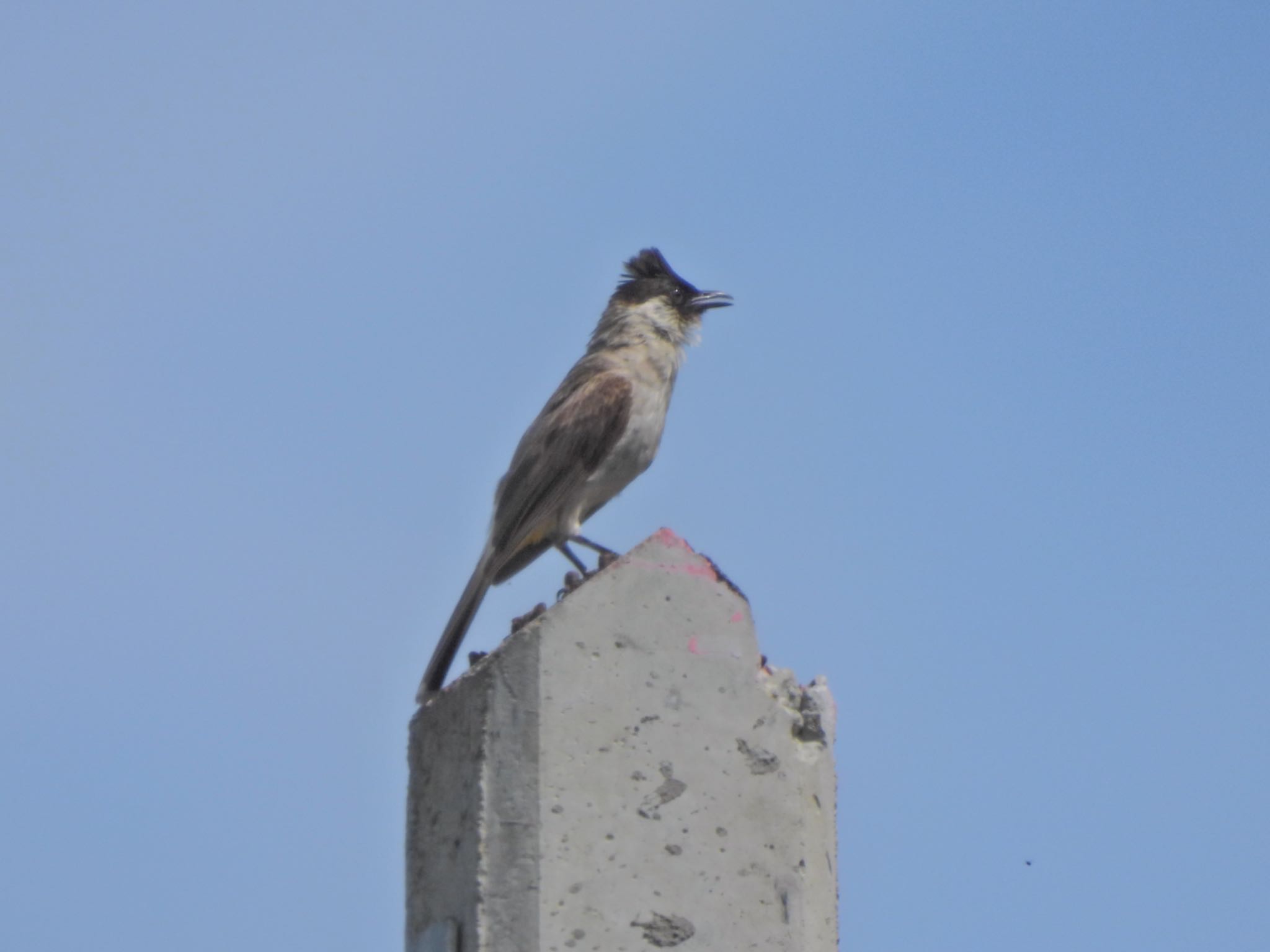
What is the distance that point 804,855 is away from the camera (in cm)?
394

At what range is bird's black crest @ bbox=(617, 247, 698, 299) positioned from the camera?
29.0 feet

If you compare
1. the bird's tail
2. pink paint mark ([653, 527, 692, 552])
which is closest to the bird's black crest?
the bird's tail

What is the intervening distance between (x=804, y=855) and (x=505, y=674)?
78 centimetres

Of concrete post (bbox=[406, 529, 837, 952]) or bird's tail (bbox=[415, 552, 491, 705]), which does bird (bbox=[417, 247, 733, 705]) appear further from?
concrete post (bbox=[406, 529, 837, 952])

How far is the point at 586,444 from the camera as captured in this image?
24.0 feet

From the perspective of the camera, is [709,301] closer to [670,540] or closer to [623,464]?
[623,464]

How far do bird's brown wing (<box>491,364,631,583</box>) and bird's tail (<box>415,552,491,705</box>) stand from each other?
309 millimetres

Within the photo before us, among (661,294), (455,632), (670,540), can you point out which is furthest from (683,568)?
(661,294)

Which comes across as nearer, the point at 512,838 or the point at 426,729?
the point at 512,838

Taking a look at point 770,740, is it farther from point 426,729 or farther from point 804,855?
point 426,729

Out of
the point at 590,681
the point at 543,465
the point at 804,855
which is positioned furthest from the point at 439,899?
the point at 543,465

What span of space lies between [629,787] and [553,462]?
136 inches

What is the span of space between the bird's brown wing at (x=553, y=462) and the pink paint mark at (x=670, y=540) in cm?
261

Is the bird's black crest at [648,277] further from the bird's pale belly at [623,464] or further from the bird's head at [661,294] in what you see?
the bird's pale belly at [623,464]
